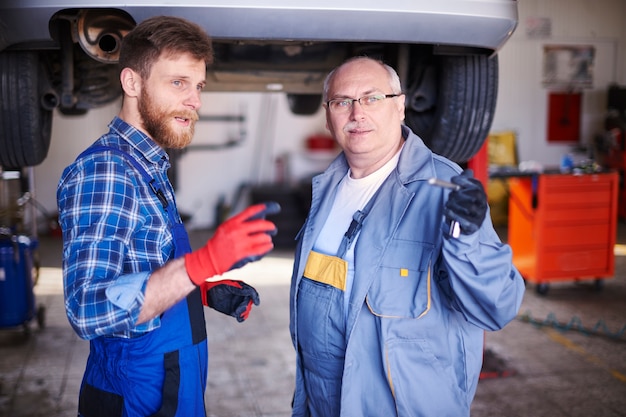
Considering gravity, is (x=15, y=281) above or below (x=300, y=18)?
below

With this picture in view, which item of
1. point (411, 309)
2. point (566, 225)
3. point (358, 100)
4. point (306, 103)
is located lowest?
point (566, 225)

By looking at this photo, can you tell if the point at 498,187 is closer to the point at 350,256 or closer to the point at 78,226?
the point at 350,256

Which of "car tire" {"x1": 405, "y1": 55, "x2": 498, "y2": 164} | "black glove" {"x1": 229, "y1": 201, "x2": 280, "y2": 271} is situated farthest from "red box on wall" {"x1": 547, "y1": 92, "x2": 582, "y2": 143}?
"black glove" {"x1": 229, "y1": 201, "x2": 280, "y2": 271}

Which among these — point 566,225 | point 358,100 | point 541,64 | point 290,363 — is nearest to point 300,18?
point 358,100

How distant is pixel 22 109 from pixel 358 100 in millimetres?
1334

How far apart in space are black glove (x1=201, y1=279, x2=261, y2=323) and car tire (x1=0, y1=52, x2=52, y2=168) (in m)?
1.07

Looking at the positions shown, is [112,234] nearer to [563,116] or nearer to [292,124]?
[292,124]

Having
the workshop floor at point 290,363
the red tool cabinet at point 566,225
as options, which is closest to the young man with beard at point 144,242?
the workshop floor at point 290,363

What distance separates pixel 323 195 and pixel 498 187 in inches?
294

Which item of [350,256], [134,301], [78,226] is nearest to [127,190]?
[78,226]

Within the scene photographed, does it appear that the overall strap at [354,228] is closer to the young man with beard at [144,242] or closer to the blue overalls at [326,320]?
the blue overalls at [326,320]

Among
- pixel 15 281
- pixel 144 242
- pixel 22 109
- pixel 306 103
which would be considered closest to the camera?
pixel 144 242

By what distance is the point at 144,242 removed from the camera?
4.63ft

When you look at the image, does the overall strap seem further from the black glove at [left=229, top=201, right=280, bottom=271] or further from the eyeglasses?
the black glove at [left=229, top=201, right=280, bottom=271]
